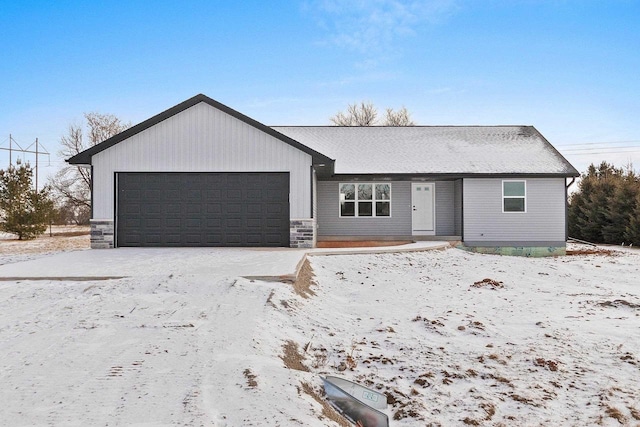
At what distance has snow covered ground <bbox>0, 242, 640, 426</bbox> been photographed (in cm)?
301

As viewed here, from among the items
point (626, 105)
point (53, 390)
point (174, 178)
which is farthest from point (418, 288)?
point (626, 105)

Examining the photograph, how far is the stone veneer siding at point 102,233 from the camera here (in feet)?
39.1

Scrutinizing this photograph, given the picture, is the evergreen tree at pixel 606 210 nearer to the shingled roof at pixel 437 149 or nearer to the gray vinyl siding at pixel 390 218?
the shingled roof at pixel 437 149

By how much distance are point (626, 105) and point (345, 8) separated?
52.5ft

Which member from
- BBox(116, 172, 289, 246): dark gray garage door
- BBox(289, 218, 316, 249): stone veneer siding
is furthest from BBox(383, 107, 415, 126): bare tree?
BBox(289, 218, 316, 249): stone veneer siding

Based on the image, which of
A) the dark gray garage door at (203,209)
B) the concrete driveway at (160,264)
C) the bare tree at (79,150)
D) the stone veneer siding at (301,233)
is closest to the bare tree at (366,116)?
the bare tree at (79,150)

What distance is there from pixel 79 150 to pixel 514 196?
2733 cm

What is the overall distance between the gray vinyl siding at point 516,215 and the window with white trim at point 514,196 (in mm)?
116

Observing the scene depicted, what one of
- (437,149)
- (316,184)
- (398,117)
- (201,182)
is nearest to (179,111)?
(201,182)

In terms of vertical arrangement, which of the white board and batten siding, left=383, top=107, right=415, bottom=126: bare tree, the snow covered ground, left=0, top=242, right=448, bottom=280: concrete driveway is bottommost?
the snow covered ground

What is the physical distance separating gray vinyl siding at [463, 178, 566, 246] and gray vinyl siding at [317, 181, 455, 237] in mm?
973

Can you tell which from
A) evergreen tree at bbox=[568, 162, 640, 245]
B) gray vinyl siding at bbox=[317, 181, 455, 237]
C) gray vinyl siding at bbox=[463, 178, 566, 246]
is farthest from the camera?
evergreen tree at bbox=[568, 162, 640, 245]

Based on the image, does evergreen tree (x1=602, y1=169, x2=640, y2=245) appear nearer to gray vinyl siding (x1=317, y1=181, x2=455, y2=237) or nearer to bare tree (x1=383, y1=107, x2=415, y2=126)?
gray vinyl siding (x1=317, y1=181, x2=455, y2=237)

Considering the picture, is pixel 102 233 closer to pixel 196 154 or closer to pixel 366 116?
pixel 196 154
